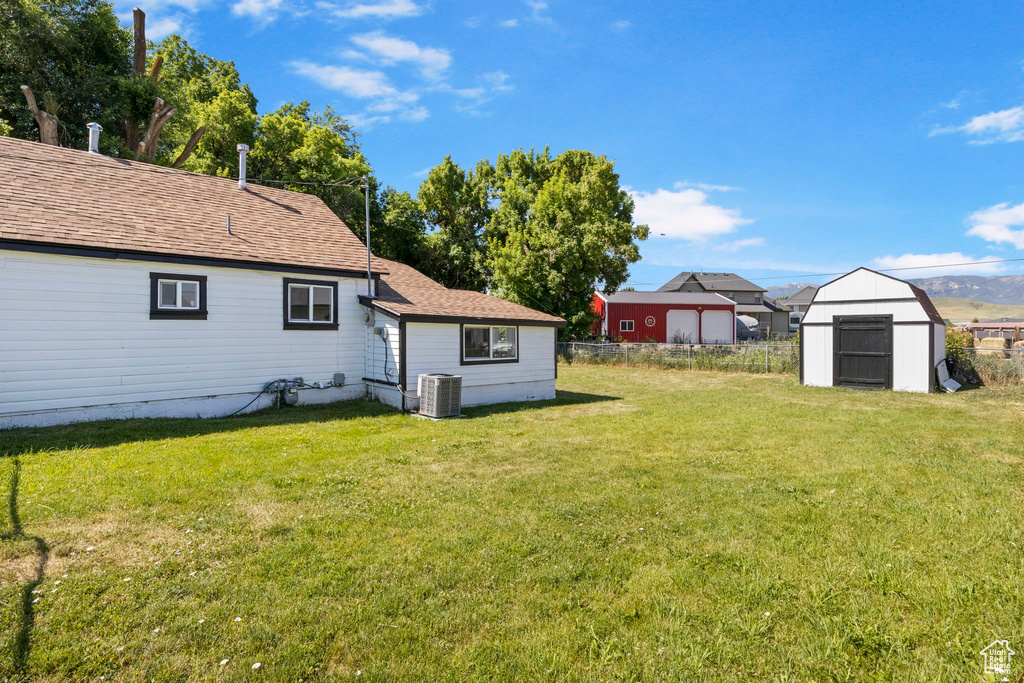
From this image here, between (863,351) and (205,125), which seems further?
(205,125)

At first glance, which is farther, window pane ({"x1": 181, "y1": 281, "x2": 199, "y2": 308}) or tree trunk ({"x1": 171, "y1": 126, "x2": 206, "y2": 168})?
tree trunk ({"x1": 171, "y1": 126, "x2": 206, "y2": 168})

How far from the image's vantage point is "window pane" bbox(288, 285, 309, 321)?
1208cm

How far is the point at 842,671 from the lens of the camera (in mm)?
2834

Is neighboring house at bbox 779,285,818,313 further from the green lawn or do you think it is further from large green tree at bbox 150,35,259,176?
large green tree at bbox 150,35,259,176

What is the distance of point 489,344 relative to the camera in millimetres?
13633

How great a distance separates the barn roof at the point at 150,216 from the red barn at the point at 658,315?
2435 cm

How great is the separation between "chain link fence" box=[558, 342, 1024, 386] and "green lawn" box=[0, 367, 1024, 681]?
10.4 m

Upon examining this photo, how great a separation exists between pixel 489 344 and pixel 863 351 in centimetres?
1207

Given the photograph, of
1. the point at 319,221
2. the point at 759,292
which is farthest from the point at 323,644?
the point at 759,292

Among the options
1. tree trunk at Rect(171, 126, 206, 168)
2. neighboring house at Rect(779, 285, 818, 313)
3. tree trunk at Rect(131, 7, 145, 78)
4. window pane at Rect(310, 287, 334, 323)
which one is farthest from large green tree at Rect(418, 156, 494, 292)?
neighboring house at Rect(779, 285, 818, 313)

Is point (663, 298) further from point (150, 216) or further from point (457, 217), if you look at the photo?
point (150, 216)

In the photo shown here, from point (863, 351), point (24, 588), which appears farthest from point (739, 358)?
point (24, 588)

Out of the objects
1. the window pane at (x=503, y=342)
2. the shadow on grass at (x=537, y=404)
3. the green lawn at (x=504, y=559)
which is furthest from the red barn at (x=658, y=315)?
the green lawn at (x=504, y=559)

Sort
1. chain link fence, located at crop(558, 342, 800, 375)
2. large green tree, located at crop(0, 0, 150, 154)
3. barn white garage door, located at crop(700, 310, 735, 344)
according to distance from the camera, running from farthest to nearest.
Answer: barn white garage door, located at crop(700, 310, 735, 344) < chain link fence, located at crop(558, 342, 800, 375) < large green tree, located at crop(0, 0, 150, 154)
